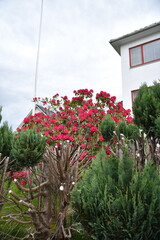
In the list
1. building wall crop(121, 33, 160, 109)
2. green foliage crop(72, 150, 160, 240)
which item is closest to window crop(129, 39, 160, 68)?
building wall crop(121, 33, 160, 109)

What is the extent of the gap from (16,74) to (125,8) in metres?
9.99

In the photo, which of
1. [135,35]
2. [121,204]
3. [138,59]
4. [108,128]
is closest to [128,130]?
[108,128]

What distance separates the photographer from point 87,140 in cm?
648

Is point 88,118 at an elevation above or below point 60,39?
below

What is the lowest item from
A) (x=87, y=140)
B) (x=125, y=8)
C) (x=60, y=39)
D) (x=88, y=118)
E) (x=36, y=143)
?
(x=36, y=143)

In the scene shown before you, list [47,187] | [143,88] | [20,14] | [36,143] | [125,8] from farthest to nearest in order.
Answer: [20,14], [125,8], [143,88], [47,187], [36,143]

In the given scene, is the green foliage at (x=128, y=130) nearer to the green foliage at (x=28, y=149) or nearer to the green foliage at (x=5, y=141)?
the green foliage at (x=28, y=149)

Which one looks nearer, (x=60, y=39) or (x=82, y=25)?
(x=82, y=25)

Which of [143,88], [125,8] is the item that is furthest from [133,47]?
[143,88]

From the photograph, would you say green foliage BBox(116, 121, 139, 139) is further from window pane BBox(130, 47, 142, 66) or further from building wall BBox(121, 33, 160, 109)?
window pane BBox(130, 47, 142, 66)

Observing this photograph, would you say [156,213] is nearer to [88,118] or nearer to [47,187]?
[47,187]

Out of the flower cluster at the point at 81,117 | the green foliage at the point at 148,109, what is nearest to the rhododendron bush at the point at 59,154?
the flower cluster at the point at 81,117

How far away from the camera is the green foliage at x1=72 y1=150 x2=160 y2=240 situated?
212 cm

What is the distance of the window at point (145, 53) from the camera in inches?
440
